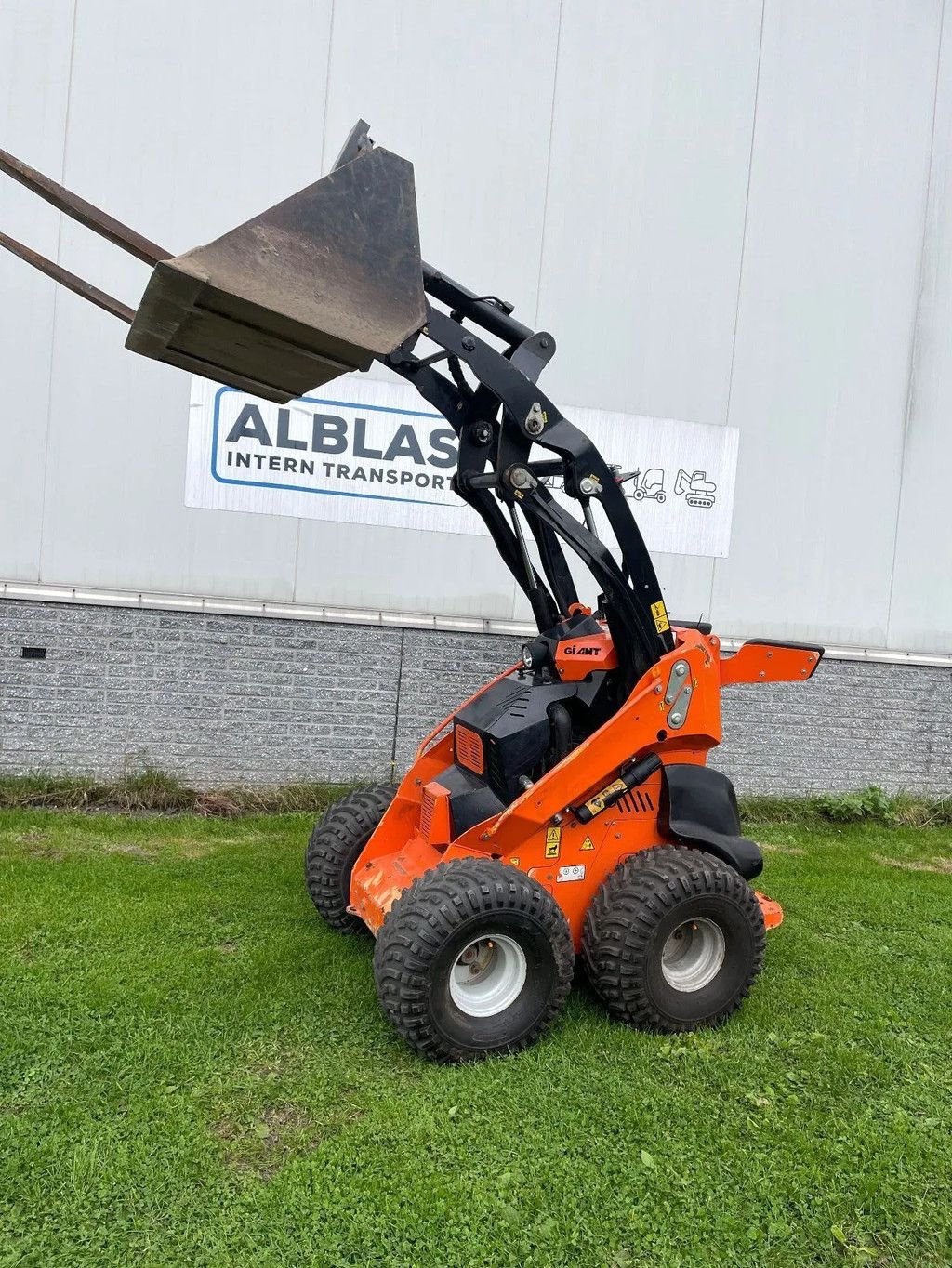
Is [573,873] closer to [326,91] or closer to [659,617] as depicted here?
[659,617]

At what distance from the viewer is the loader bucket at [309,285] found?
2.66 metres

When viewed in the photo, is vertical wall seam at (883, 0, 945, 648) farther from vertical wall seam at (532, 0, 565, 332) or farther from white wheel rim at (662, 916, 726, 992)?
white wheel rim at (662, 916, 726, 992)

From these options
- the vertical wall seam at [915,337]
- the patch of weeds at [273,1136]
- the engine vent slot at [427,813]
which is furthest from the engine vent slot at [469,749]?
the vertical wall seam at [915,337]

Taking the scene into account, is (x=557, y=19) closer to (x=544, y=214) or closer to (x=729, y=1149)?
(x=544, y=214)

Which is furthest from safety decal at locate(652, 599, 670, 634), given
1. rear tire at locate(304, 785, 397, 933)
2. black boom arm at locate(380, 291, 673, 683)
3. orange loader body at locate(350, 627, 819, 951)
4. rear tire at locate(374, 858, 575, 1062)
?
rear tire at locate(304, 785, 397, 933)

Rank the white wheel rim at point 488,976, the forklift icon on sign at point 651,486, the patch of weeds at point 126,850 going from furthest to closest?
the forklift icon on sign at point 651,486 < the patch of weeds at point 126,850 < the white wheel rim at point 488,976

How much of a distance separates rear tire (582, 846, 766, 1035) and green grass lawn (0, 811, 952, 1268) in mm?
133

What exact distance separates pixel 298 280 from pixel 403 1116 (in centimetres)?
280

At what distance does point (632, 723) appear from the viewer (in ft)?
13.1

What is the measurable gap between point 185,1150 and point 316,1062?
25.5 inches

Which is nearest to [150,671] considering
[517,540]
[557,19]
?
[517,540]

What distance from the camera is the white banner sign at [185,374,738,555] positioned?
6.83 metres

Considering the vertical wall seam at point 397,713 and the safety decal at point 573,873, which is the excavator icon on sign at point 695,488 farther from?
the safety decal at point 573,873

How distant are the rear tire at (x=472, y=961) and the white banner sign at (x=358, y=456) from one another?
13.0 ft
